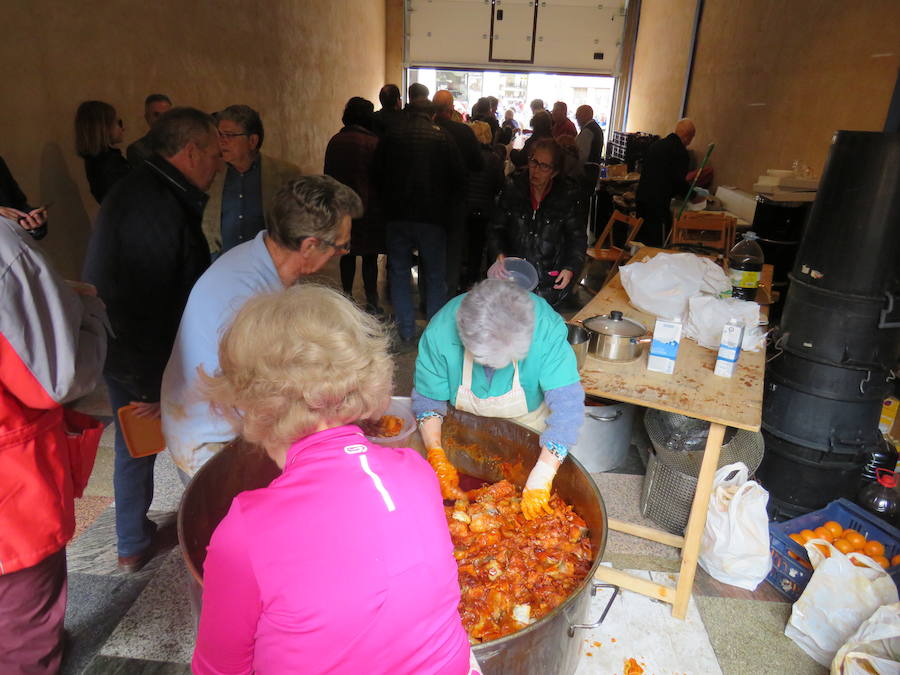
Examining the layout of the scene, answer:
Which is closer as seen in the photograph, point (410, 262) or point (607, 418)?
point (607, 418)

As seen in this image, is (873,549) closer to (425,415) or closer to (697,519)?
(697,519)

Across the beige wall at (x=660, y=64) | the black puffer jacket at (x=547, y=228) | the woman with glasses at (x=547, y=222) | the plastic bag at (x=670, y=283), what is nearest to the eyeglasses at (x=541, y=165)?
the woman with glasses at (x=547, y=222)

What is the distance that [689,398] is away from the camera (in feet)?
7.37

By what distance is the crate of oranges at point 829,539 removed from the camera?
2.43m

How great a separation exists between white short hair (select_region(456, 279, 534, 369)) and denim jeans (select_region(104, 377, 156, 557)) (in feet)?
4.05

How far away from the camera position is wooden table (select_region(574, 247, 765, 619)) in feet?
7.13

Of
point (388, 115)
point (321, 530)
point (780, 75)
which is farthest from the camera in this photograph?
point (780, 75)

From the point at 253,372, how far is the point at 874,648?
214 centimetres

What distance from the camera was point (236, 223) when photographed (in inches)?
140

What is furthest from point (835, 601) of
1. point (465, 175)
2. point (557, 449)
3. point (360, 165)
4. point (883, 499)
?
point (360, 165)

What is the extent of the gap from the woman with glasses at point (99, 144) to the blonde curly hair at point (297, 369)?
10.4 feet

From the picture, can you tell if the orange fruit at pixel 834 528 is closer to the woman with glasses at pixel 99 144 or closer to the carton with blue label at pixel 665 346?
the carton with blue label at pixel 665 346

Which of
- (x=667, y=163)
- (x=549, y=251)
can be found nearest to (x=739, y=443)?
(x=549, y=251)

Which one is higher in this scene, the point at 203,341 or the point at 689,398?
the point at 203,341
